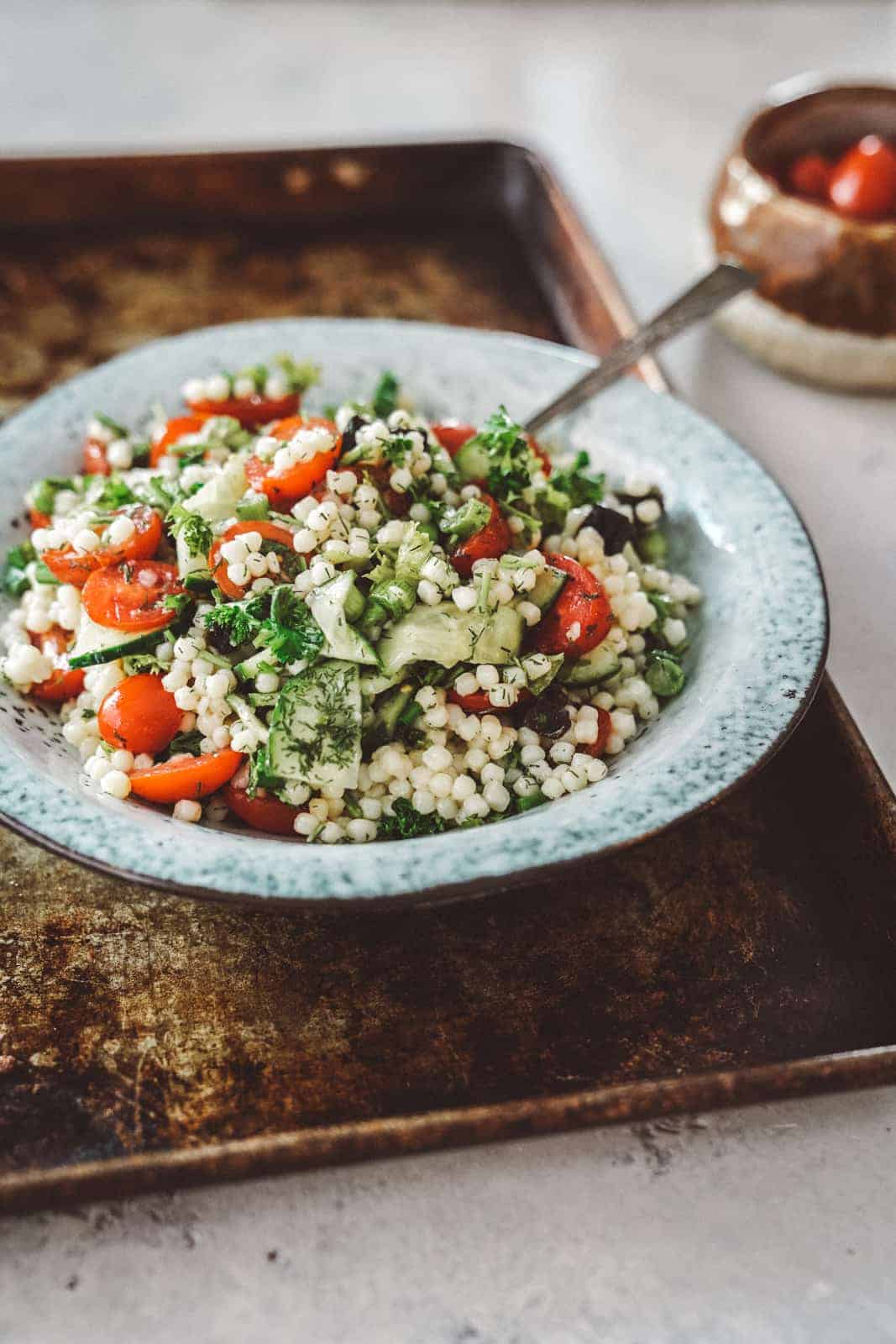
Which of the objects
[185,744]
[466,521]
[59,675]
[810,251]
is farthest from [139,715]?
[810,251]

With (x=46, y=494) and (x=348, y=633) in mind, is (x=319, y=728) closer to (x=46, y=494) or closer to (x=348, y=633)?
(x=348, y=633)

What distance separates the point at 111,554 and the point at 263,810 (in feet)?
1.30

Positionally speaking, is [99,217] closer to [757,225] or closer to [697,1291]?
[757,225]

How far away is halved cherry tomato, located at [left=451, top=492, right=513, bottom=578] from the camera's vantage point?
1.48m

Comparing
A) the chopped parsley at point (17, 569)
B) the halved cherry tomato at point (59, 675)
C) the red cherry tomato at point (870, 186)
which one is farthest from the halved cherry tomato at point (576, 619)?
the red cherry tomato at point (870, 186)

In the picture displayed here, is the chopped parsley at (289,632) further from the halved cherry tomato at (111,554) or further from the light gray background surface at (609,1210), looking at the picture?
the light gray background surface at (609,1210)

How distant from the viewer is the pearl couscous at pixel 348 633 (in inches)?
53.6

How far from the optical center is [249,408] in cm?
181

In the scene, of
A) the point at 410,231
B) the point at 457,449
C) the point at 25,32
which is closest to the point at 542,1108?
the point at 457,449

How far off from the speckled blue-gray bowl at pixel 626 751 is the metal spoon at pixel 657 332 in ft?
0.11

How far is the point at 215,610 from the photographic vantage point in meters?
1.41

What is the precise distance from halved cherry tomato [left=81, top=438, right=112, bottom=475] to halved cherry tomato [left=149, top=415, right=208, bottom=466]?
0.29 feet

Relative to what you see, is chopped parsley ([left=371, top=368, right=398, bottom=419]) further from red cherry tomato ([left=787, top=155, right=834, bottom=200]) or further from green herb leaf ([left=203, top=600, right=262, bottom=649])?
red cherry tomato ([left=787, top=155, right=834, bottom=200])

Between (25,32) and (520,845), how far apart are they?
3.74 meters
